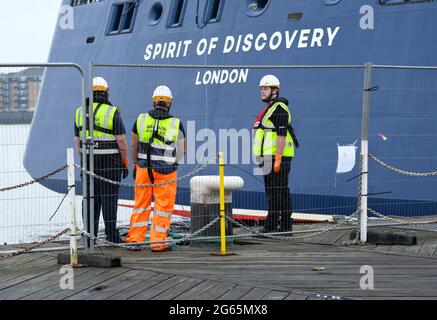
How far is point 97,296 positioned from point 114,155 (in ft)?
9.88

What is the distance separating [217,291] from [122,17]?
1417 centimetres

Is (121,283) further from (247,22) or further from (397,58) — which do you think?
(247,22)

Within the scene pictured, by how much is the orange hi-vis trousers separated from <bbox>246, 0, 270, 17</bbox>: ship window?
719 centimetres

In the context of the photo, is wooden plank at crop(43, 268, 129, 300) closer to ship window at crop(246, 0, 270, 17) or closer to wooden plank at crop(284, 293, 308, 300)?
wooden plank at crop(284, 293, 308, 300)

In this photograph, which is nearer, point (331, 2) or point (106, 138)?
point (106, 138)

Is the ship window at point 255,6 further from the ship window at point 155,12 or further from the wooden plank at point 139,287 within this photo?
the wooden plank at point 139,287

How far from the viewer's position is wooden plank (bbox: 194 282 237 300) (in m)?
7.03

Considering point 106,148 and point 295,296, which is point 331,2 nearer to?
point 106,148

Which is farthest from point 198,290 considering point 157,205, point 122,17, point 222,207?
point 122,17

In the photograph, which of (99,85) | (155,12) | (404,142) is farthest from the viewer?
(155,12)

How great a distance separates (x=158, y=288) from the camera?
739 centimetres

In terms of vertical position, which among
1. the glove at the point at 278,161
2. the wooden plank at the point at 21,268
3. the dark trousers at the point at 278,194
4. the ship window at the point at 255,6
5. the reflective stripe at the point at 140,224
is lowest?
the wooden plank at the point at 21,268

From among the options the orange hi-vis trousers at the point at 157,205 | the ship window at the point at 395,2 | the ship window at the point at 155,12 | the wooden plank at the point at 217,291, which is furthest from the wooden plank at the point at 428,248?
the ship window at the point at 155,12

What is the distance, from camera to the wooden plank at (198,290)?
7047mm
